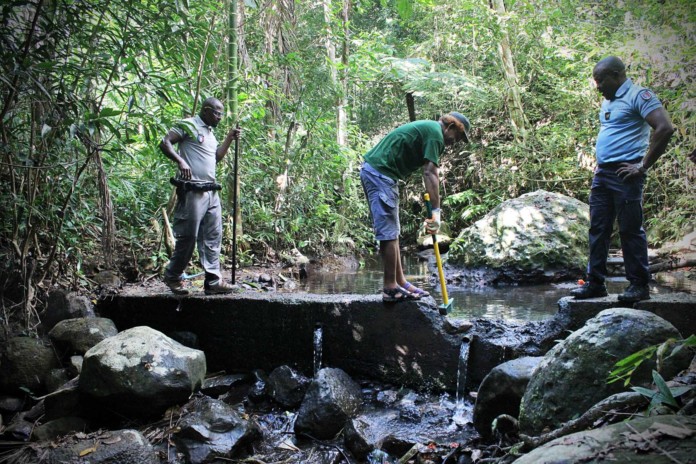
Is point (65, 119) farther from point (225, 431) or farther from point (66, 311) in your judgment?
point (225, 431)

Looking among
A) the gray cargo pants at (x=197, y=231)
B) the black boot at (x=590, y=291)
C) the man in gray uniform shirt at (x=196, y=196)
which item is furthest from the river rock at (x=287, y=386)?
the black boot at (x=590, y=291)

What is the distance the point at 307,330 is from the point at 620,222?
280 centimetres

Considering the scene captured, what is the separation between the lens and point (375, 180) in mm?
4195

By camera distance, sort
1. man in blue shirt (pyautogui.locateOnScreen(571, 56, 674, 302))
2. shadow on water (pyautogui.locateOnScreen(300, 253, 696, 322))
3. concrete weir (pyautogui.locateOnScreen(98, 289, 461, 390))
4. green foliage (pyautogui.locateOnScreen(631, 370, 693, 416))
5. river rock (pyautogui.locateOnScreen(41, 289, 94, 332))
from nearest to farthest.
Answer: green foliage (pyautogui.locateOnScreen(631, 370, 693, 416)), man in blue shirt (pyautogui.locateOnScreen(571, 56, 674, 302)), concrete weir (pyautogui.locateOnScreen(98, 289, 461, 390)), river rock (pyautogui.locateOnScreen(41, 289, 94, 332)), shadow on water (pyautogui.locateOnScreen(300, 253, 696, 322))

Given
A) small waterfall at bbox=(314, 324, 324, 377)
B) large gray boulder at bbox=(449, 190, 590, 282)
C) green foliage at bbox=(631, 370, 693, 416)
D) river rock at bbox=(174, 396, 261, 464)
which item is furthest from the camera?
large gray boulder at bbox=(449, 190, 590, 282)

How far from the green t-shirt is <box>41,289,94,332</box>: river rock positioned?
11.1 feet

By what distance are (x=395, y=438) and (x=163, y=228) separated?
Result: 447 centimetres

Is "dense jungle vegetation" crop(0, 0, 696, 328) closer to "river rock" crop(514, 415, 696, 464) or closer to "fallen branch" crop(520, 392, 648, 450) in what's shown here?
"fallen branch" crop(520, 392, 648, 450)

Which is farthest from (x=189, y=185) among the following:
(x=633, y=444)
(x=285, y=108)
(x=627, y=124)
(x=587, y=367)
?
(x=285, y=108)

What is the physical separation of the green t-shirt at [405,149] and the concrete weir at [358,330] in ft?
3.87

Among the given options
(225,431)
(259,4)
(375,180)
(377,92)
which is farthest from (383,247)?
(377,92)

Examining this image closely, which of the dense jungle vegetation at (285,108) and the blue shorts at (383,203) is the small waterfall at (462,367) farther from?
the dense jungle vegetation at (285,108)

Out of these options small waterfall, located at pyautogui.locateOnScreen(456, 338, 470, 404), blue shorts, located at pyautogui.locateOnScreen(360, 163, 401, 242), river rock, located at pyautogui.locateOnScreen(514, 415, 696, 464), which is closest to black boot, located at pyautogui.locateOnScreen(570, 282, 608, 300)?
small waterfall, located at pyautogui.locateOnScreen(456, 338, 470, 404)

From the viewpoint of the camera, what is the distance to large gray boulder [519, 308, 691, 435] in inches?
101
